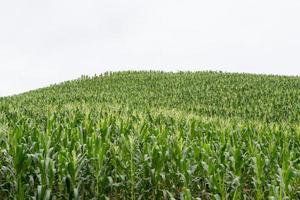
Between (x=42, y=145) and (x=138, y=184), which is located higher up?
(x=42, y=145)

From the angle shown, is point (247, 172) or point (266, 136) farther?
point (266, 136)

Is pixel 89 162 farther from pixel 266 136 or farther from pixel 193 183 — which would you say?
pixel 266 136

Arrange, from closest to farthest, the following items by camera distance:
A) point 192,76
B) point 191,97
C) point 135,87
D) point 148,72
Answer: point 191,97
point 135,87
point 192,76
point 148,72

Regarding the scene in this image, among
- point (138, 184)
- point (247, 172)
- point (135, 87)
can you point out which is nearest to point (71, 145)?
point (138, 184)

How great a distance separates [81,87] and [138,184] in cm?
3550

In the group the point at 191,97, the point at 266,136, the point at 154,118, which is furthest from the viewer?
the point at 191,97

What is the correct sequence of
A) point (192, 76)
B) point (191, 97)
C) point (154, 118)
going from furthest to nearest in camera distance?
point (192, 76) < point (191, 97) < point (154, 118)

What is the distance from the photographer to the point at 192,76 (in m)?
46.6

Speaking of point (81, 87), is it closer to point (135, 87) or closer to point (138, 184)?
point (135, 87)

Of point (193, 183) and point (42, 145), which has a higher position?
point (42, 145)

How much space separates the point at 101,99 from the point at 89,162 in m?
22.5

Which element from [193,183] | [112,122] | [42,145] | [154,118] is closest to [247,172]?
[193,183]

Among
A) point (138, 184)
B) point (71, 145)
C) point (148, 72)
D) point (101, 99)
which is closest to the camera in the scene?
point (138, 184)

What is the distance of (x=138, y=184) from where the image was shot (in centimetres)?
815
